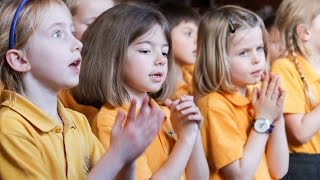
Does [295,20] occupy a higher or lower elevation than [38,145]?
lower

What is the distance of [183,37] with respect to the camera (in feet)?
9.87

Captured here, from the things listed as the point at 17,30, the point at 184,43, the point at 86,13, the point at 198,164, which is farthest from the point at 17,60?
the point at 184,43

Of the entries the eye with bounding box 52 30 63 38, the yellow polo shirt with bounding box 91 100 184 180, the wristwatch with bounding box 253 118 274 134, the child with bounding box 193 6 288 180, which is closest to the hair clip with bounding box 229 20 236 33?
the child with bounding box 193 6 288 180

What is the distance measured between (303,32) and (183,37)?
77 cm

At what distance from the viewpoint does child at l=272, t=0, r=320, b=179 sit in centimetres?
227

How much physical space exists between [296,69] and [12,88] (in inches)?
48.6

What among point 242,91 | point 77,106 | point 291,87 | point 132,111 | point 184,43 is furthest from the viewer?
point 184,43

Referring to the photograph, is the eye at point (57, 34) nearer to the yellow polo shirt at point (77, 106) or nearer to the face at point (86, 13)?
the yellow polo shirt at point (77, 106)

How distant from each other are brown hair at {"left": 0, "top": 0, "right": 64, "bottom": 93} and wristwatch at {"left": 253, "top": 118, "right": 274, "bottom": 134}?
90 cm

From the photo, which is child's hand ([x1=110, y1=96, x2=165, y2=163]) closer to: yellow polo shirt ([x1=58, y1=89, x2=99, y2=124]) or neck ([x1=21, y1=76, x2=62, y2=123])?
neck ([x1=21, y1=76, x2=62, y2=123])

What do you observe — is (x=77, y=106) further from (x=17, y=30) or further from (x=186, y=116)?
(x=17, y=30)

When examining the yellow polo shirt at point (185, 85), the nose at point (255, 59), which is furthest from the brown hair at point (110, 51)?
the yellow polo shirt at point (185, 85)

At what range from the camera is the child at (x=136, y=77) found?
179 cm

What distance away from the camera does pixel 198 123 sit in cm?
182
